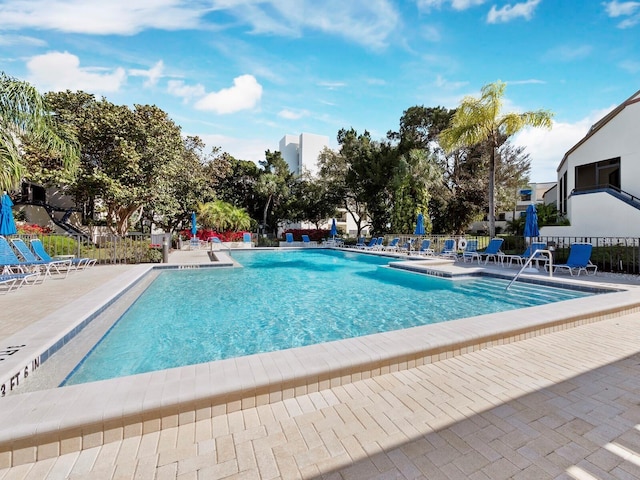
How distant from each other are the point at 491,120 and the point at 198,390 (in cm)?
1723

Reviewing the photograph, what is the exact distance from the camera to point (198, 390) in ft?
8.56

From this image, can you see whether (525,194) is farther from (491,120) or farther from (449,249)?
(449,249)

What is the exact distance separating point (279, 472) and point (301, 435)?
1.30ft

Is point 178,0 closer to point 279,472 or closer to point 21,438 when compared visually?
point 21,438

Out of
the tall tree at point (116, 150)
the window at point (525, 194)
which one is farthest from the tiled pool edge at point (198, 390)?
the window at point (525, 194)

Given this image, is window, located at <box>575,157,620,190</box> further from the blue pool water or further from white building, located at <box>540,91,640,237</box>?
the blue pool water

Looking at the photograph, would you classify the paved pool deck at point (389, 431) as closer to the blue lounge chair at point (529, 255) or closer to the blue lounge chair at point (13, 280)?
the blue lounge chair at point (13, 280)

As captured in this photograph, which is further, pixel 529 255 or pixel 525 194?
pixel 525 194

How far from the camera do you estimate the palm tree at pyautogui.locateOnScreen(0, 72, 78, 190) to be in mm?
8047

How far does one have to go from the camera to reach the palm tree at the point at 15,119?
8047 mm

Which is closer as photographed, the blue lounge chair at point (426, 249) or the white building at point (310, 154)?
the blue lounge chair at point (426, 249)

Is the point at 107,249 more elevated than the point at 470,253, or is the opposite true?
the point at 107,249

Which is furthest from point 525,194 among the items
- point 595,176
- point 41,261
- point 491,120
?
point 41,261

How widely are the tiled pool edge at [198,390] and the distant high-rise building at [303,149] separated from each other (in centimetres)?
4151
